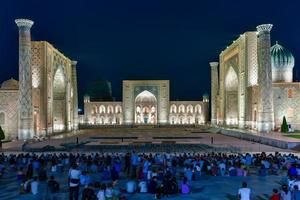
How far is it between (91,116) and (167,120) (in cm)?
977

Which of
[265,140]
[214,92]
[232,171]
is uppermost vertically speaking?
[214,92]

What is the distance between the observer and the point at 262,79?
→ 24.8m

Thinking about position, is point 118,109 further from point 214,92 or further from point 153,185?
point 153,185

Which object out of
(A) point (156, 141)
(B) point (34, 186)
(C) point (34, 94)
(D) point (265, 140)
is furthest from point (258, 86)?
(B) point (34, 186)

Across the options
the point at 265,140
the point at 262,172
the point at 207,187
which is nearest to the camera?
the point at 207,187

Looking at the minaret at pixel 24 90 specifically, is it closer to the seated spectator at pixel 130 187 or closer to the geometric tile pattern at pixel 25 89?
the geometric tile pattern at pixel 25 89

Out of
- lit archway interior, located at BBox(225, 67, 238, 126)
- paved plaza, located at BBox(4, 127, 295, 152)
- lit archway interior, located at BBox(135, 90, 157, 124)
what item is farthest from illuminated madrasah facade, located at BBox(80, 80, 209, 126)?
paved plaza, located at BBox(4, 127, 295, 152)

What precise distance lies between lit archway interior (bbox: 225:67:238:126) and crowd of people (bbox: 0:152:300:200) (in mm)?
23639

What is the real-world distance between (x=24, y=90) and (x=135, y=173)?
14.1 m

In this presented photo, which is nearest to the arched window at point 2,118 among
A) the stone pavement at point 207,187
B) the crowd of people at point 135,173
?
the crowd of people at point 135,173

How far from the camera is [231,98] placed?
36.3 metres

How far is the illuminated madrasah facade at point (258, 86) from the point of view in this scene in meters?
24.7

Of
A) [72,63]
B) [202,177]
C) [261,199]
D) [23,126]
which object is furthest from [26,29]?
[261,199]

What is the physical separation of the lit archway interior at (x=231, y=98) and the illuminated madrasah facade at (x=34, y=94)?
50.5 ft
